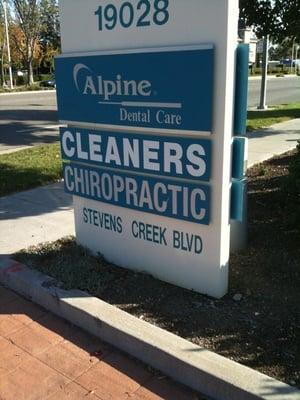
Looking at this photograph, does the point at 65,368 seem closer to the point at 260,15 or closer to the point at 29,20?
the point at 260,15

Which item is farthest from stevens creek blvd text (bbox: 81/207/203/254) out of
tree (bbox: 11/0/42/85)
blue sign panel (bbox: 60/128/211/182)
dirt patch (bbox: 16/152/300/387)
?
tree (bbox: 11/0/42/85)

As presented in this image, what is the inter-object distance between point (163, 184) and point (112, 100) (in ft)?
2.52

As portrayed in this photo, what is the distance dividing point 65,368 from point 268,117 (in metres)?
13.2

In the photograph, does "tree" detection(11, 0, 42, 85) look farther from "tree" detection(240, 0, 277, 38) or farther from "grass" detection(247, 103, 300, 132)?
"tree" detection(240, 0, 277, 38)

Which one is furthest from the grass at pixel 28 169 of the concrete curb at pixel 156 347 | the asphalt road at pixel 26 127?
→ the concrete curb at pixel 156 347

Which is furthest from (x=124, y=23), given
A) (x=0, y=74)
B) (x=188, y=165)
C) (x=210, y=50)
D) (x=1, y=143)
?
(x=0, y=74)

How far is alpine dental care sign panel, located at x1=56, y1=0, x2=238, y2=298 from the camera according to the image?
3.21 m

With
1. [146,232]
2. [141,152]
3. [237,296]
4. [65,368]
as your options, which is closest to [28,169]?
[146,232]

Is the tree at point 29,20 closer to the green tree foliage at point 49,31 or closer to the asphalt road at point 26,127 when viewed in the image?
the green tree foliage at point 49,31

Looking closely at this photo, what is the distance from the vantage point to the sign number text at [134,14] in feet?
10.9

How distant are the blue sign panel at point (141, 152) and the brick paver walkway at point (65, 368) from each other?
1310mm

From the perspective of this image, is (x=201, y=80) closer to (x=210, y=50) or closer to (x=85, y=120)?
(x=210, y=50)

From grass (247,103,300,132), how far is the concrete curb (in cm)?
921

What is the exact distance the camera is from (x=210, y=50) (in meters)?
3.10
